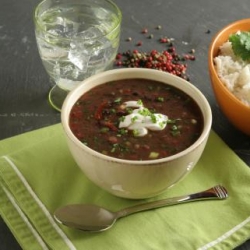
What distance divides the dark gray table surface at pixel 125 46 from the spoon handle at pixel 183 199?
0.46ft

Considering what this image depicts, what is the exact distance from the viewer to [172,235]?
3.67 feet

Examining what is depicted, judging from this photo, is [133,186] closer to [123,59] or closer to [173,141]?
[173,141]

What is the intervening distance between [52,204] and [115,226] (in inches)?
6.2

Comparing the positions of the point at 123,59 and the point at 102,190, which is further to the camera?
the point at 123,59

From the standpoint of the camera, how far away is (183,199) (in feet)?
3.92

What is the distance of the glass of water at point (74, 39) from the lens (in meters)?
1.45

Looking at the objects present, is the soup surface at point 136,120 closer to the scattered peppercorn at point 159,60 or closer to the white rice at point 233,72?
the white rice at point 233,72

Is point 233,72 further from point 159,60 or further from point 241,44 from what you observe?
point 159,60

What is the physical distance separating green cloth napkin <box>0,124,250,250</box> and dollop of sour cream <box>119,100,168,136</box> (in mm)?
170

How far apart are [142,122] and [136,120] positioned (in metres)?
0.01

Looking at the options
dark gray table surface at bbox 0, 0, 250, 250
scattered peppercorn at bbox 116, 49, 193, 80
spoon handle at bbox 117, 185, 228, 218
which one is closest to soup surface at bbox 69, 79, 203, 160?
spoon handle at bbox 117, 185, 228, 218

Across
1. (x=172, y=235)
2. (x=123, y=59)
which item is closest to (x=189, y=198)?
(x=172, y=235)

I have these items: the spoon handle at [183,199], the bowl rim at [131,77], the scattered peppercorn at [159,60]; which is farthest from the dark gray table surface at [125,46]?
the bowl rim at [131,77]

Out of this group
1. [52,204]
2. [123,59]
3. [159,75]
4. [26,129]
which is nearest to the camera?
[52,204]
